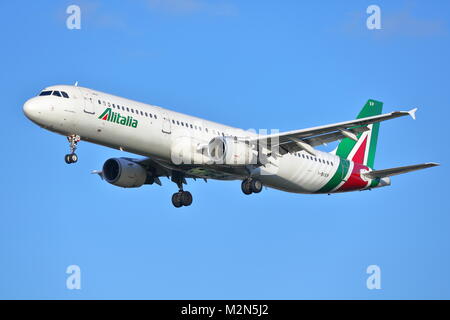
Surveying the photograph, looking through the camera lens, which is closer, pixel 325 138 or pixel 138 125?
pixel 138 125

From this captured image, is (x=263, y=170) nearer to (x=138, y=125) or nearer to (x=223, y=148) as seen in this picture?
(x=223, y=148)

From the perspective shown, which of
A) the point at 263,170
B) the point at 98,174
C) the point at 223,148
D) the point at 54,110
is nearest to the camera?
the point at 54,110

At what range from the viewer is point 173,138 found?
4959 centimetres

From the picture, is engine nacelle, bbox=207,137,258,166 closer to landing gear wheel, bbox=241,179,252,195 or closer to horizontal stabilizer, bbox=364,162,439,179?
landing gear wheel, bbox=241,179,252,195

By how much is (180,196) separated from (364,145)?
1394 cm

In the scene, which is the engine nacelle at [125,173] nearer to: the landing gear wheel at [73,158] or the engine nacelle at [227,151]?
the engine nacelle at [227,151]

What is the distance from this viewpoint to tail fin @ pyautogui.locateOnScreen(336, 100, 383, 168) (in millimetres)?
61062

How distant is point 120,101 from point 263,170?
9750 mm

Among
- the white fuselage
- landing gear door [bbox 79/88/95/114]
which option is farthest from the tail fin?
landing gear door [bbox 79/88/95/114]

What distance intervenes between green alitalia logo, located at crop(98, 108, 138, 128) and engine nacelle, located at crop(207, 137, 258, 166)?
4576mm

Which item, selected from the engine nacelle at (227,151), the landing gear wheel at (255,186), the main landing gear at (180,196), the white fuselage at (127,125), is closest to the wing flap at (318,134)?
the engine nacelle at (227,151)

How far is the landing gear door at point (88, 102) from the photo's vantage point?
47.5 meters

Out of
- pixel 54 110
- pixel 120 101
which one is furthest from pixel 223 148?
pixel 54 110

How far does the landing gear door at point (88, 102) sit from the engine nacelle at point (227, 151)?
676cm
